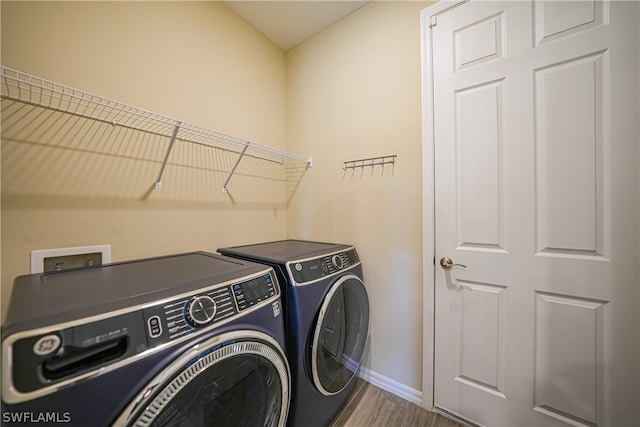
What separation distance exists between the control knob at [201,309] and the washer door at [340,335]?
53 centimetres

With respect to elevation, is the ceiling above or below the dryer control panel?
above

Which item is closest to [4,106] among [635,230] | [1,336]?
[1,336]

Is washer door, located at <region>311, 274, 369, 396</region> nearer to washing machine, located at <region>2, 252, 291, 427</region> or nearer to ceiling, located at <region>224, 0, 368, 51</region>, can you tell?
washing machine, located at <region>2, 252, 291, 427</region>

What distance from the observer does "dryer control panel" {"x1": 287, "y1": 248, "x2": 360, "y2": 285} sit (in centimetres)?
110

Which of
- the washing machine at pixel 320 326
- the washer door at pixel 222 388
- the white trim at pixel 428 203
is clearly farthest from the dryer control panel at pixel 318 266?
the white trim at pixel 428 203

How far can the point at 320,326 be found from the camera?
1.11 m

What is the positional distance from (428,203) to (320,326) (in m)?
0.91

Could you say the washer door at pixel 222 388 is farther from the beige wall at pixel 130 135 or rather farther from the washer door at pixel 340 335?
the beige wall at pixel 130 135

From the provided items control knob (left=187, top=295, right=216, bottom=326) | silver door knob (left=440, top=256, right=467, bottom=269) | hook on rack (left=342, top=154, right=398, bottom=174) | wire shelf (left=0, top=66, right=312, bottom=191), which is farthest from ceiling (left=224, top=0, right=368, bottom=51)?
control knob (left=187, top=295, right=216, bottom=326)

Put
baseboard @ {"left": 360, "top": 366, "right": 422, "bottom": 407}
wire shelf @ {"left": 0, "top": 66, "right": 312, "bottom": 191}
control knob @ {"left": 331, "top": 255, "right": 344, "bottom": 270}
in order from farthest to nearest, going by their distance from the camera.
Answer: baseboard @ {"left": 360, "top": 366, "right": 422, "bottom": 407}
control knob @ {"left": 331, "top": 255, "right": 344, "bottom": 270}
wire shelf @ {"left": 0, "top": 66, "right": 312, "bottom": 191}

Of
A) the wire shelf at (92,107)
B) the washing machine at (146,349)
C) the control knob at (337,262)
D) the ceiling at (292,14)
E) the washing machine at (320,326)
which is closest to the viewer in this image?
the washing machine at (146,349)

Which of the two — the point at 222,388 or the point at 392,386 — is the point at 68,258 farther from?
the point at 392,386

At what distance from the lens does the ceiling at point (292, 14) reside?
1.66 metres

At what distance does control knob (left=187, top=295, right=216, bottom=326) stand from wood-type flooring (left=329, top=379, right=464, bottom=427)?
1115 mm
